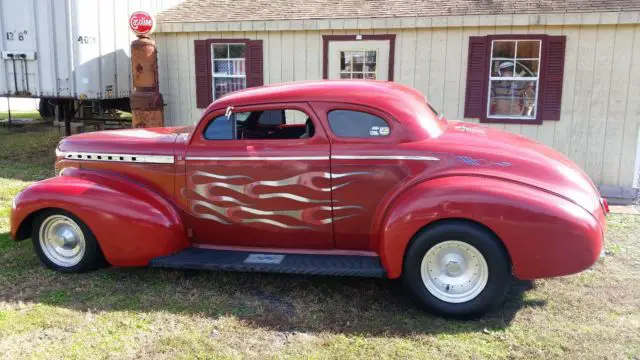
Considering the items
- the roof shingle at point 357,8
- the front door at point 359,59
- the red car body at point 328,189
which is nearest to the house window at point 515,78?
the roof shingle at point 357,8

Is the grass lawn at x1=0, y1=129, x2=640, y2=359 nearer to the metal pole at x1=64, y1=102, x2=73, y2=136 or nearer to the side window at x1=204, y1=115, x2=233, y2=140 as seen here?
the side window at x1=204, y1=115, x2=233, y2=140

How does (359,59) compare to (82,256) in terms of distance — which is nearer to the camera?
(82,256)

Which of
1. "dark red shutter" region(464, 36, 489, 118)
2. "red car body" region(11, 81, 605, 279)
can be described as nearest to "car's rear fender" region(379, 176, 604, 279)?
"red car body" region(11, 81, 605, 279)

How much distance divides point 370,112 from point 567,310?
227 cm

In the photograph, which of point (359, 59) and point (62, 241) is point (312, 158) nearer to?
point (62, 241)

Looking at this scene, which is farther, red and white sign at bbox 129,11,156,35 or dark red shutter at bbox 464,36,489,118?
red and white sign at bbox 129,11,156,35

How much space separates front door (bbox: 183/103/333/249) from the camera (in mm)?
4660

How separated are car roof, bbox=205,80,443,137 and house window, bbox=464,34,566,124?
478 centimetres

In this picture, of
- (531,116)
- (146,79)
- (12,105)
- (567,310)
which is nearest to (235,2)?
(146,79)

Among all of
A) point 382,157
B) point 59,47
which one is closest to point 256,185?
point 382,157

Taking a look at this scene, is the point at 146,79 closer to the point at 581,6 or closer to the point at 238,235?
the point at 238,235

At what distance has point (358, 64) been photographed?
10.1 m

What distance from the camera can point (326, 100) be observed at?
471cm

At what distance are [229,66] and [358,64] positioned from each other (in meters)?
2.53
